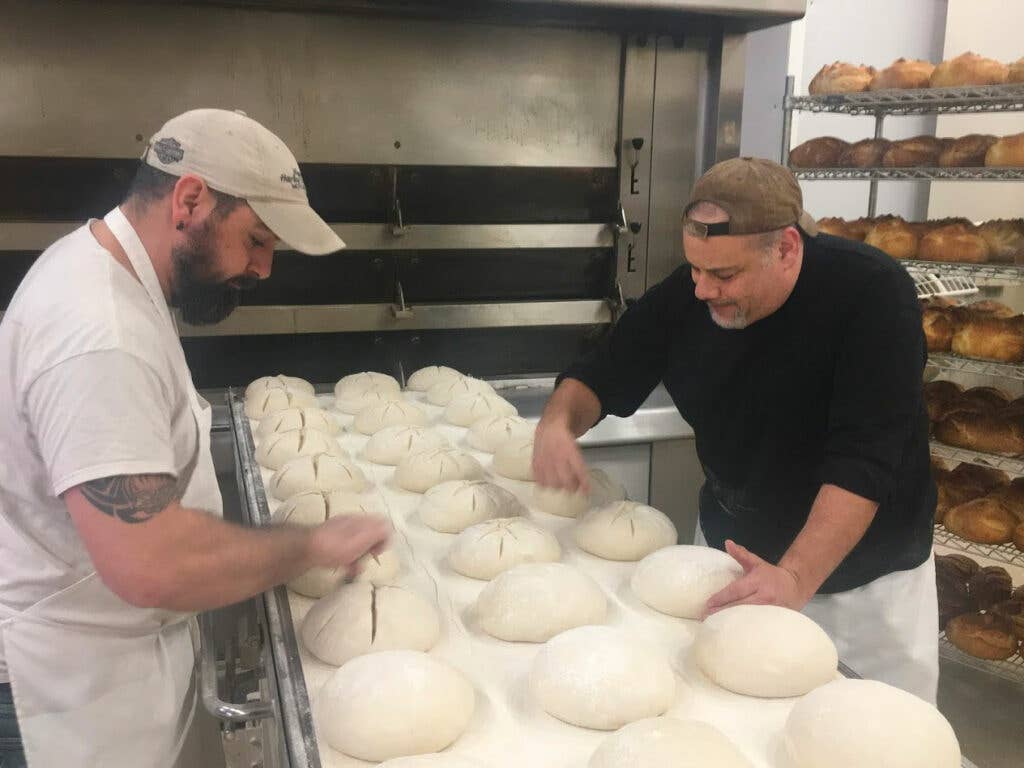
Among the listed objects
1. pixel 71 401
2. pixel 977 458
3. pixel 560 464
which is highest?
pixel 71 401

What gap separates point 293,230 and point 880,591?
1.32 m

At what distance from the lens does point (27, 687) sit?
1245 mm

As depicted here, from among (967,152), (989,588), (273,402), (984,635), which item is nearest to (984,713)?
(984,635)

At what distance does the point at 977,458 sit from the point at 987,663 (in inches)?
27.8

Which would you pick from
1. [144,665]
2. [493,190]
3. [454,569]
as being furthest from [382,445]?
[493,190]

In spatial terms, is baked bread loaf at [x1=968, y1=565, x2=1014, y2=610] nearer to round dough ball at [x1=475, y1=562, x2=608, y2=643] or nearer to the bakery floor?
the bakery floor

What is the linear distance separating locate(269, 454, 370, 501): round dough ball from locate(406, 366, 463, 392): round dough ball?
2.34 feet

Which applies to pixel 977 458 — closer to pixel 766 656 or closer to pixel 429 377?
pixel 429 377

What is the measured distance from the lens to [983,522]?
2607 millimetres

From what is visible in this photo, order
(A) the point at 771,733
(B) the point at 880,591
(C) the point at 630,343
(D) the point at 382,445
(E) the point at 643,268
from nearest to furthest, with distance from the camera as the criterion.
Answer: (A) the point at 771,733
(B) the point at 880,591
(C) the point at 630,343
(D) the point at 382,445
(E) the point at 643,268

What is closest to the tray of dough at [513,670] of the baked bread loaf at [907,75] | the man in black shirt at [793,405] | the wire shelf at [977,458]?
the man in black shirt at [793,405]

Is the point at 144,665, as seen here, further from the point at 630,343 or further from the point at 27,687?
the point at 630,343

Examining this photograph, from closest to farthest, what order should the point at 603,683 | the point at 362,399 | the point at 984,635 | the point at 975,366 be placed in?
the point at 603,683
the point at 362,399
the point at 975,366
the point at 984,635

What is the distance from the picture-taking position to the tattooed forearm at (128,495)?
0.96 meters
